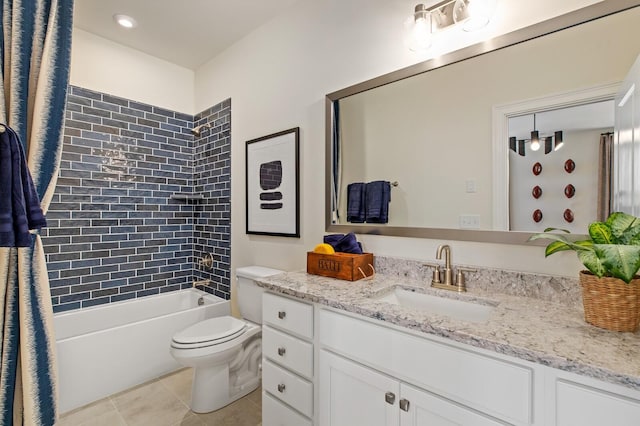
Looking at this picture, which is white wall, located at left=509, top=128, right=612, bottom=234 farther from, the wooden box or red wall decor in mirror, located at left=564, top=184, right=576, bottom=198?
the wooden box

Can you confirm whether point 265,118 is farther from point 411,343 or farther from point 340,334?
point 411,343

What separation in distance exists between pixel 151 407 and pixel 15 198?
1.50 meters

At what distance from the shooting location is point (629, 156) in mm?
951

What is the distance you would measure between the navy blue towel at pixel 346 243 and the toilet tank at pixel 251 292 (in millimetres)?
657

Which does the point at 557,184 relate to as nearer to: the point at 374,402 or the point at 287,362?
the point at 374,402

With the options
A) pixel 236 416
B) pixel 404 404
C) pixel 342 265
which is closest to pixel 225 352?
pixel 236 416

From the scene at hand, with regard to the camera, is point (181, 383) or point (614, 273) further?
point (181, 383)

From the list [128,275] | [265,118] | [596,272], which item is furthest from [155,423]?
[596,272]

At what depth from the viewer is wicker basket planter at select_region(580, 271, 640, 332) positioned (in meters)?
0.84

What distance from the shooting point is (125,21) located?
2275 mm

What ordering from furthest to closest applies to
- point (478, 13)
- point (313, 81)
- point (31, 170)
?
point (313, 81) → point (31, 170) → point (478, 13)

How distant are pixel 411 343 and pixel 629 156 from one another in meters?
0.88

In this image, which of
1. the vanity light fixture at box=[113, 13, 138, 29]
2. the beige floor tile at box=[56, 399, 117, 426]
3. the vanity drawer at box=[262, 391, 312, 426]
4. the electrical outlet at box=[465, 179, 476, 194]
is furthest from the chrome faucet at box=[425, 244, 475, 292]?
the vanity light fixture at box=[113, 13, 138, 29]

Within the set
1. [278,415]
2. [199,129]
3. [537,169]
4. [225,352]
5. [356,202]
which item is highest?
[199,129]
